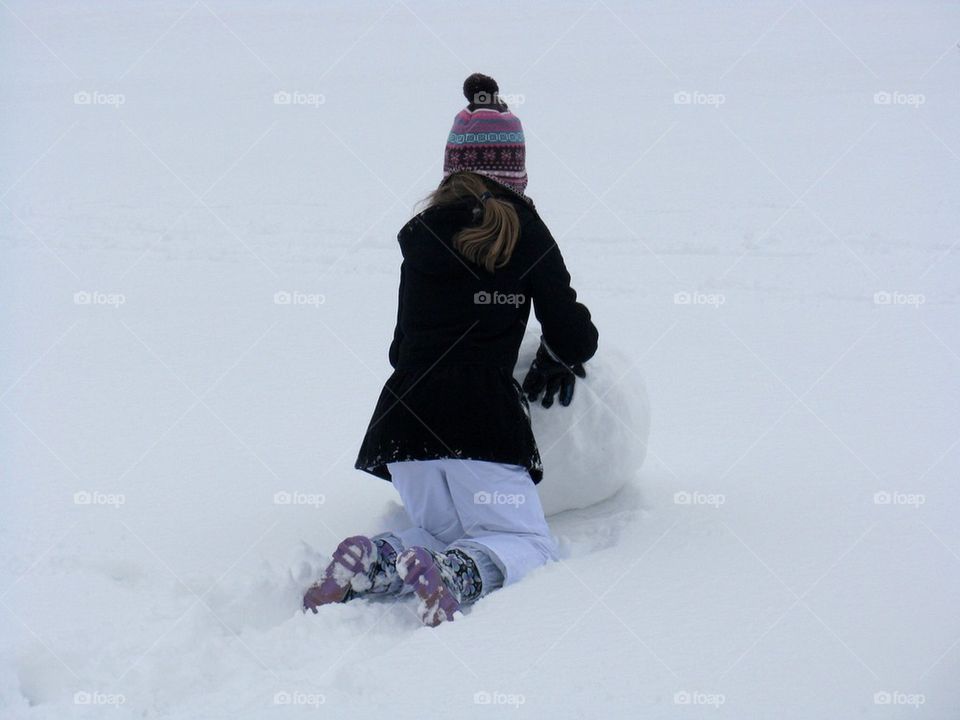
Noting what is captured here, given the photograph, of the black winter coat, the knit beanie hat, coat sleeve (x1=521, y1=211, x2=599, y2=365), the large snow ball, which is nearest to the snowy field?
the large snow ball

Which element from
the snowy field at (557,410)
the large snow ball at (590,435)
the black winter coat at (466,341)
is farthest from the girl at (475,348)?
the snowy field at (557,410)

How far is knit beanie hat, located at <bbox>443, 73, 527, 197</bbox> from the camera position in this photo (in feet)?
10.3

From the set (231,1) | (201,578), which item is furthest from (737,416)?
(231,1)

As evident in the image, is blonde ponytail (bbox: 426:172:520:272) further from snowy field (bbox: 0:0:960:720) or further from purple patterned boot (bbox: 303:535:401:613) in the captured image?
purple patterned boot (bbox: 303:535:401:613)

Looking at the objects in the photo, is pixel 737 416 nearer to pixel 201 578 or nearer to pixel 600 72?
pixel 201 578

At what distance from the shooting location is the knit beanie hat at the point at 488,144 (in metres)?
3.15

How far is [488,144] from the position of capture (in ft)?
10.3

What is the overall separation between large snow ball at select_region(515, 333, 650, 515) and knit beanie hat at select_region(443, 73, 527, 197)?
1.93 ft

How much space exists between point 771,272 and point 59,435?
4.48 meters

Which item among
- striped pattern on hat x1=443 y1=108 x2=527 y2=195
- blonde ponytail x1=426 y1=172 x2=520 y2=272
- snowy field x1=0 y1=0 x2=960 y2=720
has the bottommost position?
snowy field x1=0 y1=0 x2=960 y2=720

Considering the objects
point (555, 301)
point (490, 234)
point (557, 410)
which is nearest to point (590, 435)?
point (557, 410)

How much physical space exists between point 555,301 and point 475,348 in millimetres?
276

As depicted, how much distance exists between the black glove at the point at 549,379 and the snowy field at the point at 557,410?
0.08 meters

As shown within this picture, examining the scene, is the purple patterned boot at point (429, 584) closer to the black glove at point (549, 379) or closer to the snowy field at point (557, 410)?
the snowy field at point (557, 410)
